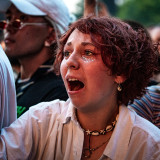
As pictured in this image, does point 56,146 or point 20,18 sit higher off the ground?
point 20,18

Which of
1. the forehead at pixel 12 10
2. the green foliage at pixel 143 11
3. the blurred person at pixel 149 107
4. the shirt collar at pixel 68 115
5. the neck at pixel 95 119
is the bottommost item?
the green foliage at pixel 143 11

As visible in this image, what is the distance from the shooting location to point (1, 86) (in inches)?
70.6

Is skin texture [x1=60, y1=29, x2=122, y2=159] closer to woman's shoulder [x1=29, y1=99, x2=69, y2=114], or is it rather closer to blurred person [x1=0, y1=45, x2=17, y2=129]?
woman's shoulder [x1=29, y1=99, x2=69, y2=114]

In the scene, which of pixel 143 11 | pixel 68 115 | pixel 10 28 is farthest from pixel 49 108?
pixel 143 11

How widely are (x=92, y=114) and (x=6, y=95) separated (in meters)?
0.58

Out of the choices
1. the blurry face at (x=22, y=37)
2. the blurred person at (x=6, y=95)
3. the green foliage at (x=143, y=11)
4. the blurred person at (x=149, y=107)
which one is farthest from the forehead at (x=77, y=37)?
the green foliage at (x=143, y=11)

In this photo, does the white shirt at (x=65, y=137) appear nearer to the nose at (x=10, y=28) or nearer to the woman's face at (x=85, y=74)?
the woman's face at (x=85, y=74)

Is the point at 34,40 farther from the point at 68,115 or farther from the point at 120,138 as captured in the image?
the point at 120,138

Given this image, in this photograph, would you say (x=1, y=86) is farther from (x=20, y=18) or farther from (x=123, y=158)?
(x=20, y=18)

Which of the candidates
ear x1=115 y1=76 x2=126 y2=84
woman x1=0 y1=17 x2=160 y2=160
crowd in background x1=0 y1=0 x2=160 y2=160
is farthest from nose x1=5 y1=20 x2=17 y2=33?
ear x1=115 y1=76 x2=126 y2=84

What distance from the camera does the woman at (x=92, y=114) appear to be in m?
1.85

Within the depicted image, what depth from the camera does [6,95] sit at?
185 centimetres

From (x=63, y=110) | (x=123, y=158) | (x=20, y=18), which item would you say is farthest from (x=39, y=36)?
(x=123, y=158)

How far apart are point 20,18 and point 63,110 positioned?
4.76ft
